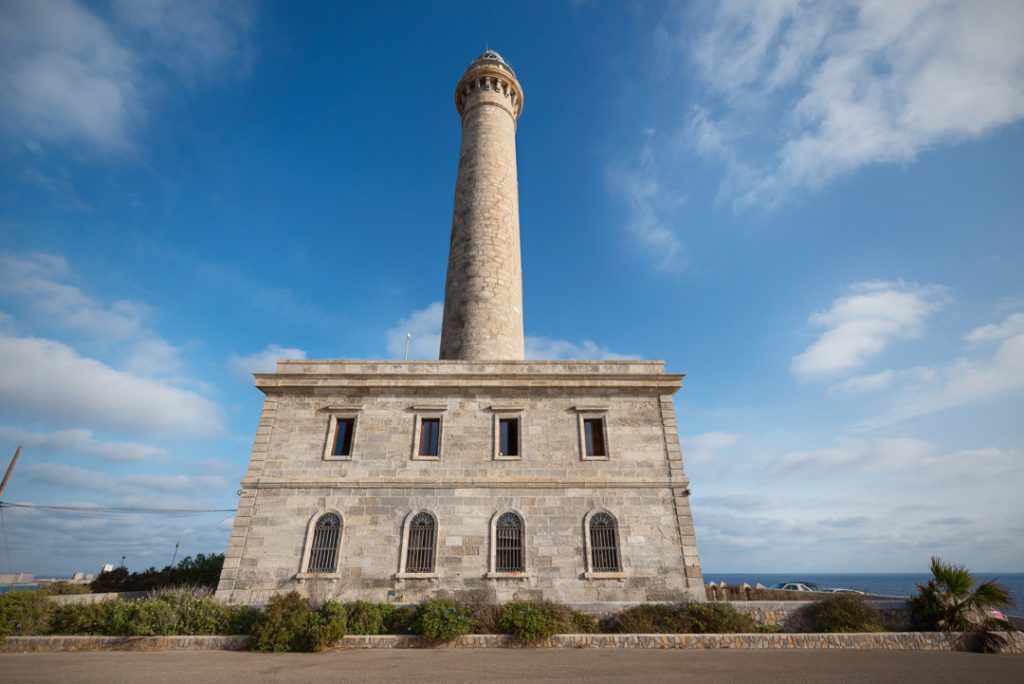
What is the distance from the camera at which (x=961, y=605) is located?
37.6 feet

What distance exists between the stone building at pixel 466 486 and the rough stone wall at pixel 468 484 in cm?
4

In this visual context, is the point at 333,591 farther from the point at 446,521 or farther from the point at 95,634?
the point at 95,634

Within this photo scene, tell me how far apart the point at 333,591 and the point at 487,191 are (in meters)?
16.3

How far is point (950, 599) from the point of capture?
11727mm

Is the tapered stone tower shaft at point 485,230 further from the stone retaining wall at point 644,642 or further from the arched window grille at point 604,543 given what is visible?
the stone retaining wall at point 644,642

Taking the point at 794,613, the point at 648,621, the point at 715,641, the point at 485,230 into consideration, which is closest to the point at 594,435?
the point at 648,621

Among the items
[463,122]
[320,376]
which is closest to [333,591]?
[320,376]

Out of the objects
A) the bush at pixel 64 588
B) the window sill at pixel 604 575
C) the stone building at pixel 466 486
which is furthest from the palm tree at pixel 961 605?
the bush at pixel 64 588

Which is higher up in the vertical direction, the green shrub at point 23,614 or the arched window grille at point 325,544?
the arched window grille at point 325,544

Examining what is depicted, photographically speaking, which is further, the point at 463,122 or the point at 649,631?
the point at 463,122

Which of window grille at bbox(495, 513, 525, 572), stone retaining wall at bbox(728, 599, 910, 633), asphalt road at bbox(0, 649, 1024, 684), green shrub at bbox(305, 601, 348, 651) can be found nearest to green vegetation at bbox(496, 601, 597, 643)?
asphalt road at bbox(0, 649, 1024, 684)

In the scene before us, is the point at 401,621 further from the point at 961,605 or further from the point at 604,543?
the point at 961,605

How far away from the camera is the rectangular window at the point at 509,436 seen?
600 inches

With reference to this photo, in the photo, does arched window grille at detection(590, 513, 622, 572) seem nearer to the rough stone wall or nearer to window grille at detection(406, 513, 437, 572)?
the rough stone wall
